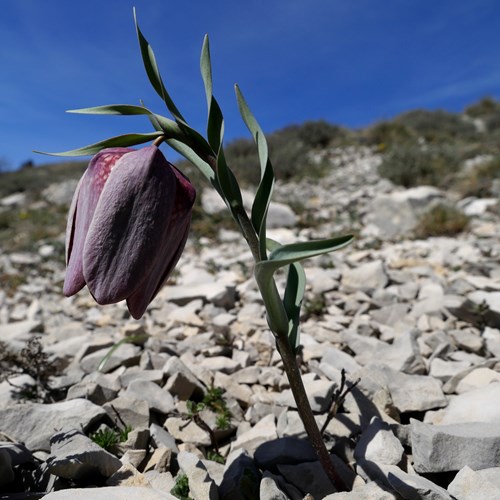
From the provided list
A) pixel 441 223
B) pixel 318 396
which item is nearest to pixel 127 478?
pixel 318 396

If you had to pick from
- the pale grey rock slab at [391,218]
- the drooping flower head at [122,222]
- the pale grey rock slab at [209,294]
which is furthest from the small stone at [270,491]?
the pale grey rock slab at [391,218]

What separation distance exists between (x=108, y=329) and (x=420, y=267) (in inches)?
96.6

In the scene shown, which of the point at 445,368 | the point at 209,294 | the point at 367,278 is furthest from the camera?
the point at 367,278

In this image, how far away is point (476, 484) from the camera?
1.05 metres

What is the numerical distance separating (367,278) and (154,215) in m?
2.46

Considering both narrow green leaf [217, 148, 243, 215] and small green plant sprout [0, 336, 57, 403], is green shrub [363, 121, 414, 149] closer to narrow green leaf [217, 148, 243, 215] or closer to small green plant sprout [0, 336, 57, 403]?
small green plant sprout [0, 336, 57, 403]

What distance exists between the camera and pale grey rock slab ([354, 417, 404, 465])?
48.9 inches

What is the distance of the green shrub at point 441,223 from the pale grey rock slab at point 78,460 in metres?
4.31

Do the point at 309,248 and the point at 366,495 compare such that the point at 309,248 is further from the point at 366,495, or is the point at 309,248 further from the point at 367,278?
the point at 367,278

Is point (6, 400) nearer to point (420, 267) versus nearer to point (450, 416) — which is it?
point (450, 416)

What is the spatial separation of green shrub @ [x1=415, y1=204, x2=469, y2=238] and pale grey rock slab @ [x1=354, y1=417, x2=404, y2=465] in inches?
150

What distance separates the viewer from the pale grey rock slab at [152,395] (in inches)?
65.1

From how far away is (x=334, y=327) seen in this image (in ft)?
7.88

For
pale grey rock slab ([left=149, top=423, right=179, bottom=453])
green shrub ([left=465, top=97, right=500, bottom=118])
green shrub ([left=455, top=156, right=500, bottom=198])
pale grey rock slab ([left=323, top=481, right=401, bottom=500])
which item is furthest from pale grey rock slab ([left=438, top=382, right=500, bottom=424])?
green shrub ([left=465, top=97, right=500, bottom=118])
